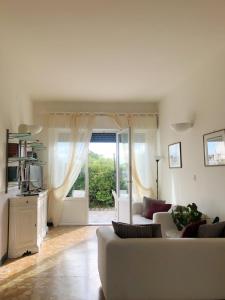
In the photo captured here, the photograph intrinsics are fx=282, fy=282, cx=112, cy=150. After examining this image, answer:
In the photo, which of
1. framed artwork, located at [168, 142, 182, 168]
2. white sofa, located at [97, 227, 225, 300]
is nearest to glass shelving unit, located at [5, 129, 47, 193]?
white sofa, located at [97, 227, 225, 300]

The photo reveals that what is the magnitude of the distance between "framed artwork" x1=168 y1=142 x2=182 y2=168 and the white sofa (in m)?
2.75

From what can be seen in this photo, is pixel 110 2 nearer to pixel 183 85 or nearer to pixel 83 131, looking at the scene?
pixel 183 85

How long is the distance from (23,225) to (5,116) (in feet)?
5.50

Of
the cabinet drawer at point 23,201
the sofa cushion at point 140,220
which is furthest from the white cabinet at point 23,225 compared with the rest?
the sofa cushion at point 140,220

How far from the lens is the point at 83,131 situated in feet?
21.5

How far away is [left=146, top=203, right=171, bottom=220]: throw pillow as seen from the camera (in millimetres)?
5164

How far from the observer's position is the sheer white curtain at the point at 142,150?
255 inches

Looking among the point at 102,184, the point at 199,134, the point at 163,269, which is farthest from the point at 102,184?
the point at 163,269

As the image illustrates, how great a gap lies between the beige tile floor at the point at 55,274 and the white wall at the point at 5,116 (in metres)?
0.50

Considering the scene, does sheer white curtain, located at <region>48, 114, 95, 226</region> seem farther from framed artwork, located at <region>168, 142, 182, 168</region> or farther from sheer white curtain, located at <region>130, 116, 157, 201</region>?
framed artwork, located at <region>168, 142, 182, 168</region>

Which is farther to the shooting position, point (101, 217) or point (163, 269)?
point (101, 217)

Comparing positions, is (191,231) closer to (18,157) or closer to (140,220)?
(140,220)

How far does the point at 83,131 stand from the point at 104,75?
201cm

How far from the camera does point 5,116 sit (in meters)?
4.22
